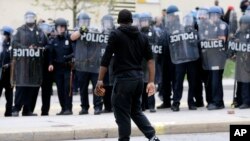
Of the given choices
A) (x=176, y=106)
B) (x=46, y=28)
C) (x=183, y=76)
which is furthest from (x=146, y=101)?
(x=46, y=28)

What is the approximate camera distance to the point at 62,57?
13984 millimetres

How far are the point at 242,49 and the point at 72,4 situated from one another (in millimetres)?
16689

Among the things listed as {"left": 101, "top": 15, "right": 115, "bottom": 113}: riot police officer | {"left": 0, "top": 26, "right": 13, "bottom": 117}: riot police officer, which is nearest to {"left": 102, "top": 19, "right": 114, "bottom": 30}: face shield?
{"left": 101, "top": 15, "right": 115, "bottom": 113}: riot police officer

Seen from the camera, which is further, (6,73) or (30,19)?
(6,73)

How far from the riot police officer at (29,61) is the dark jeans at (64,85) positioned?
1.23 ft

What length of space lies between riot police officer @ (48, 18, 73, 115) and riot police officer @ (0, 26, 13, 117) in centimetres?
87

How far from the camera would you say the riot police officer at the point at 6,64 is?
46.3 feet

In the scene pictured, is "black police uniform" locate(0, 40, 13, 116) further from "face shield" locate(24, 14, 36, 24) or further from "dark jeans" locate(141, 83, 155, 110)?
"dark jeans" locate(141, 83, 155, 110)

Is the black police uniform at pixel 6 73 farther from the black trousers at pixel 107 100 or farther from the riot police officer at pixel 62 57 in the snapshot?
the black trousers at pixel 107 100

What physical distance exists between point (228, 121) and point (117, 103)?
130 inches

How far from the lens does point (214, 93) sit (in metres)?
14.2

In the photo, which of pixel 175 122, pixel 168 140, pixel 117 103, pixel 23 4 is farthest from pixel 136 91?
pixel 23 4

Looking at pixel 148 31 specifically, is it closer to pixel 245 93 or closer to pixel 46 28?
pixel 245 93

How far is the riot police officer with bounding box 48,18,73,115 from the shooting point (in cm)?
1398
